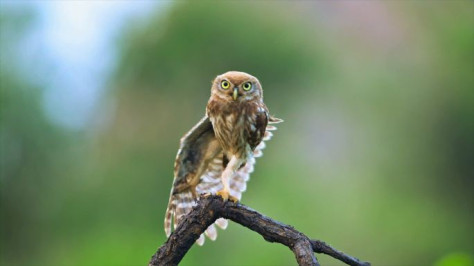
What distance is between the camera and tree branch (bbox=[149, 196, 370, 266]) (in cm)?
176

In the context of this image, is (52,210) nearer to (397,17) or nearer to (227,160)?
(397,17)

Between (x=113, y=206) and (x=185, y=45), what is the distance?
2.83 meters

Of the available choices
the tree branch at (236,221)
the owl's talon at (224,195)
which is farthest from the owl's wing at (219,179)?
the tree branch at (236,221)

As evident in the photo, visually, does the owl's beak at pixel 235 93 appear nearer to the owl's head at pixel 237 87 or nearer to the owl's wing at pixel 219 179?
the owl's head at pixel 237 87

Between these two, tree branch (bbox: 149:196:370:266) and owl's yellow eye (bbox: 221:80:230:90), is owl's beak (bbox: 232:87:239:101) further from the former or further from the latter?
tree branch (bbox: 149:196:370:266)

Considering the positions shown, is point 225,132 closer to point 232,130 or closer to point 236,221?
point 232,130

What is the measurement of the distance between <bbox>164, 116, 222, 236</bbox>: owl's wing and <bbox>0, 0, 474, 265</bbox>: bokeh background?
519cm

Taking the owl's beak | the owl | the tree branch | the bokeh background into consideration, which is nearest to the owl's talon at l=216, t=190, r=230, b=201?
the tree branch

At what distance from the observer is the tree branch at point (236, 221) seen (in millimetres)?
1756

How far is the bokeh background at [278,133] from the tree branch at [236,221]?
5.82m

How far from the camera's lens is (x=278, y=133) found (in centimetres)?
968

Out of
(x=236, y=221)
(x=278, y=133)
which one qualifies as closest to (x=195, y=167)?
(x=236, y=221)

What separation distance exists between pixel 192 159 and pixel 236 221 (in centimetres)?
64

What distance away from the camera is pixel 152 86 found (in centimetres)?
1008
